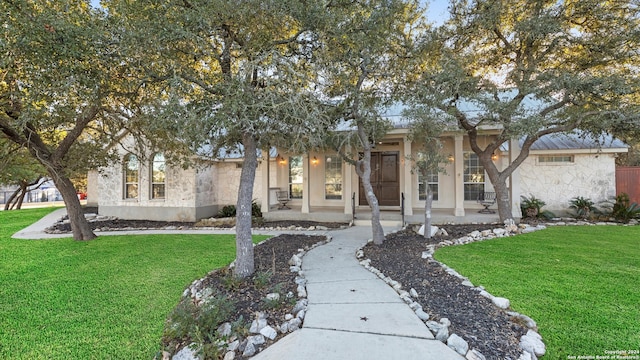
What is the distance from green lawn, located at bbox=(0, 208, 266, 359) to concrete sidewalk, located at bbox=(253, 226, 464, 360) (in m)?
1.55

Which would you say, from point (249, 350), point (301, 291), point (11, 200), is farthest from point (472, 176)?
point (11, 200)

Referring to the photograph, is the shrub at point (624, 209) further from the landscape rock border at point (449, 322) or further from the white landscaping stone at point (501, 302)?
the white landscaping stone at point (501, 302)

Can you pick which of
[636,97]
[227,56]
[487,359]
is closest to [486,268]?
Answer: [487,359]

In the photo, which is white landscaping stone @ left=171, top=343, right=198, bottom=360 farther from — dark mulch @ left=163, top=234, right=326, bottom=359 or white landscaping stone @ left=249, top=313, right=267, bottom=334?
white landscaping stone @ left=249, top=313, right=267, bottom=334

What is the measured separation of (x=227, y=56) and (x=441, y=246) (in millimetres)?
5776

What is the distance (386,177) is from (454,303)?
26.0 feet

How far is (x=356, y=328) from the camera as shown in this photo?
294 cm

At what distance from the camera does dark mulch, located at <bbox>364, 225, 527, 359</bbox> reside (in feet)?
9.03

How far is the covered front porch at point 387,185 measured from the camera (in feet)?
30.9

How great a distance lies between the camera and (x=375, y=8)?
5465 mm

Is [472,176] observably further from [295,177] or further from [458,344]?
[458,344]

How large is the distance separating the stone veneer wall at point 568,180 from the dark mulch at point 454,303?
7626 millimetres

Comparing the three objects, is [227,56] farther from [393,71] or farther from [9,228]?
[9,228]

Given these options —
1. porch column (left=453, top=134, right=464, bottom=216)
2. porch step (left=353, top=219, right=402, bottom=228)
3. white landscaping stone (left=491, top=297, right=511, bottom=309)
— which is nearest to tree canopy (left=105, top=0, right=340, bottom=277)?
white landscaping stone (left=491, top=297, right=511, bottom=309)
